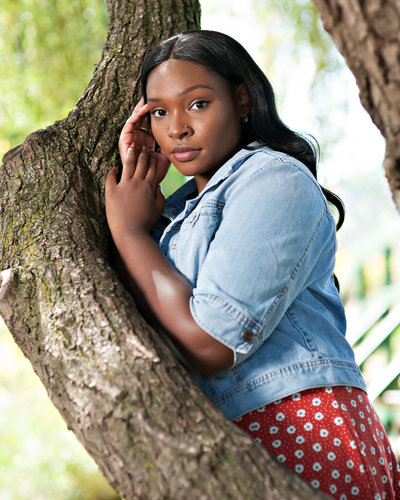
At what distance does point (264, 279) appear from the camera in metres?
1.10

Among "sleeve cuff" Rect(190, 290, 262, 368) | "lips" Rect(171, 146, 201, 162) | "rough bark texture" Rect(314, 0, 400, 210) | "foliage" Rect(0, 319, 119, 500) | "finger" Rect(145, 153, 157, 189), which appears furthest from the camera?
"foliage" Rect(0, 319, 119, 500)

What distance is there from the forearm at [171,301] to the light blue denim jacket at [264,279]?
26 millimetres

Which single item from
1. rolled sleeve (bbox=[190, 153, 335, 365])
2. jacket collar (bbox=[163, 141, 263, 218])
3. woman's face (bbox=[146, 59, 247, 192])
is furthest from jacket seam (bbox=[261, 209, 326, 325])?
woman's face (bbox=[146, 59, 247, 192])

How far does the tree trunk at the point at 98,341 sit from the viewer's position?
2.92 feet

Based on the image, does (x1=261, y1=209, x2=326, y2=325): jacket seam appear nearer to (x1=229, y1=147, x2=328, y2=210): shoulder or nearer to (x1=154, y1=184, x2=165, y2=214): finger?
(x1=229, y1=147, x2=328, y2=210): shoulder

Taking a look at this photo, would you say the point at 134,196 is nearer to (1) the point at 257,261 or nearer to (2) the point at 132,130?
(2) the point at 132,130

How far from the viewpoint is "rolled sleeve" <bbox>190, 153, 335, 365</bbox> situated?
3.58ft

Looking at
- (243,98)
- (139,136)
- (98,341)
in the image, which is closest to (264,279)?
(98,341)

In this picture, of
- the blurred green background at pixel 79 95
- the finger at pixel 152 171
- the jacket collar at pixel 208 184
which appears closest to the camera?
the jacket collar at pixel 208 184

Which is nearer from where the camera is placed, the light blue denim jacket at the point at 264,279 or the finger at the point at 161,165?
the light blue denim jacket at the point at 264,279

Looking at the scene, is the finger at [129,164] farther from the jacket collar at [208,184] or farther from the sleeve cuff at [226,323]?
the sleeve cuff at [226,323]

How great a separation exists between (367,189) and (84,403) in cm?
1000

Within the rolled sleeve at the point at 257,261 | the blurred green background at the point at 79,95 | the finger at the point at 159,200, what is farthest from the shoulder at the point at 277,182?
the blurred green background at the point at 79,95

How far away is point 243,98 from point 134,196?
337 millimetres
